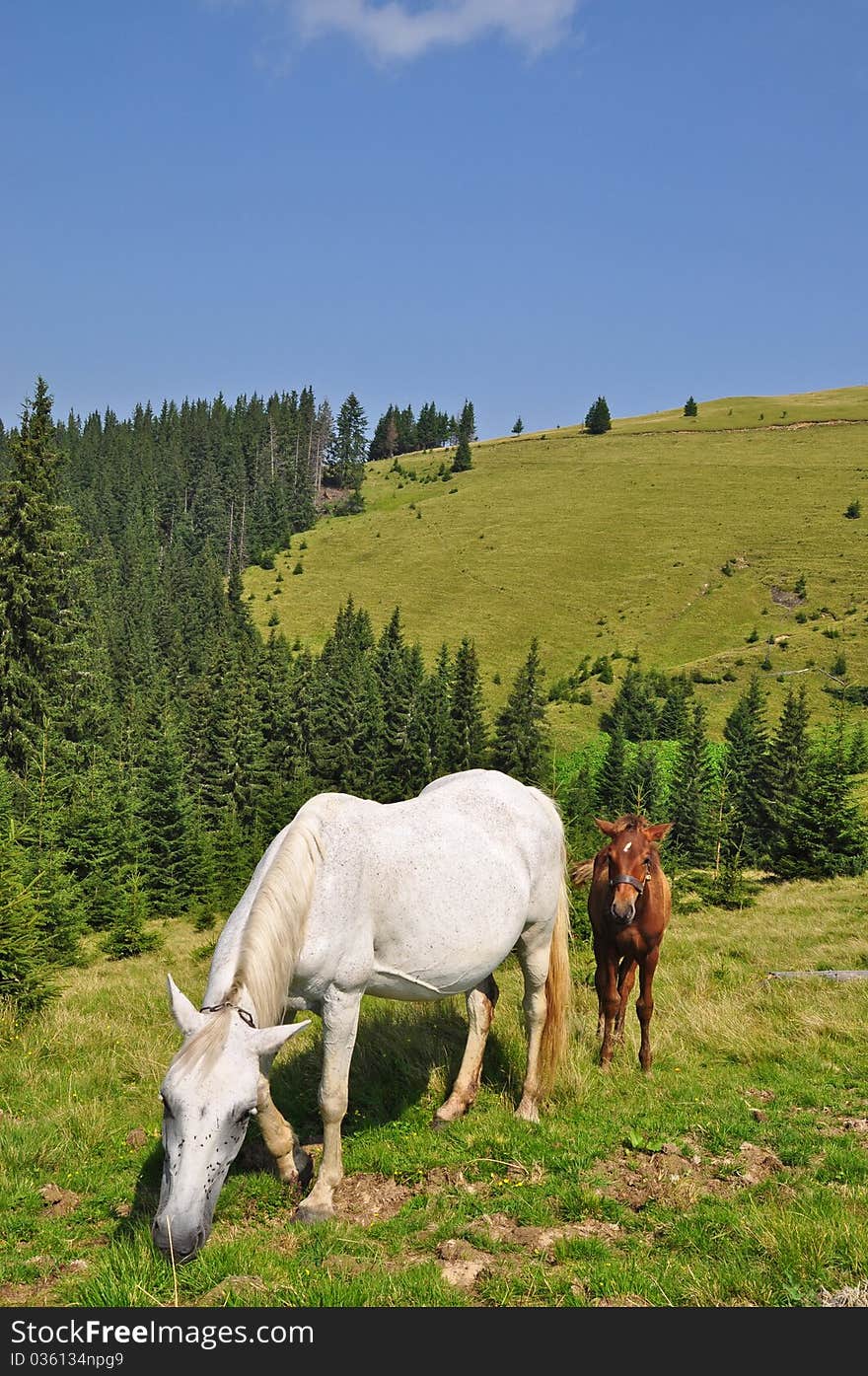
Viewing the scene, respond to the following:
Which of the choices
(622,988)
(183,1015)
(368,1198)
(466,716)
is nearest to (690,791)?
(466,716)

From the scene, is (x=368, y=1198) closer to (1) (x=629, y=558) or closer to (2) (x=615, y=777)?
(2) (x=615, y=777)

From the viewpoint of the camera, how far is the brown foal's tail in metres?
7.48

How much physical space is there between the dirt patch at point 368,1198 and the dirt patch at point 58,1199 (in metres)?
1.84

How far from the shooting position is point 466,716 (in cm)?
5944

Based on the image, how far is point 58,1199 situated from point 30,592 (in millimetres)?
29672

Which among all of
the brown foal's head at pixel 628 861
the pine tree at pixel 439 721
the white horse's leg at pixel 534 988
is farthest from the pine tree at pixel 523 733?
the white horse's leg at pixel 534 988

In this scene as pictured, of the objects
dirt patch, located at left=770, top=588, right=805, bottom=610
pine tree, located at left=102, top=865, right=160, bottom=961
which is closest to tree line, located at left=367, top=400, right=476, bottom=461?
dirt patch, located at left=770, top=588, right=805, bottom=610

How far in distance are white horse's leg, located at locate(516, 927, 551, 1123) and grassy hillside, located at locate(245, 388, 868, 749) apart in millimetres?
50418

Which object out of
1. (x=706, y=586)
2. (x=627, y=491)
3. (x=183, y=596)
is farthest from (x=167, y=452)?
(x=706, y=586)

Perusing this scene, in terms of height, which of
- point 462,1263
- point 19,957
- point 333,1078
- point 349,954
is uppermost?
point 349,954

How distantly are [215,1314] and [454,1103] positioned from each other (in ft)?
10.4

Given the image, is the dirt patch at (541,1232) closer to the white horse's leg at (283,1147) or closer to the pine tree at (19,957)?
the white horse's leg at (283,1147)

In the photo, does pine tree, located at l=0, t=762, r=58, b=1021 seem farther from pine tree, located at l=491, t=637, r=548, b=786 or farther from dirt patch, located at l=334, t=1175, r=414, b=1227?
pine tree, located at l=491, t=637, r=548, b=786

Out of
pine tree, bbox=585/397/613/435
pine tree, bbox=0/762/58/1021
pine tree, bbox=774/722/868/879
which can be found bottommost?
pine tree, bbox=774/722/868/879
